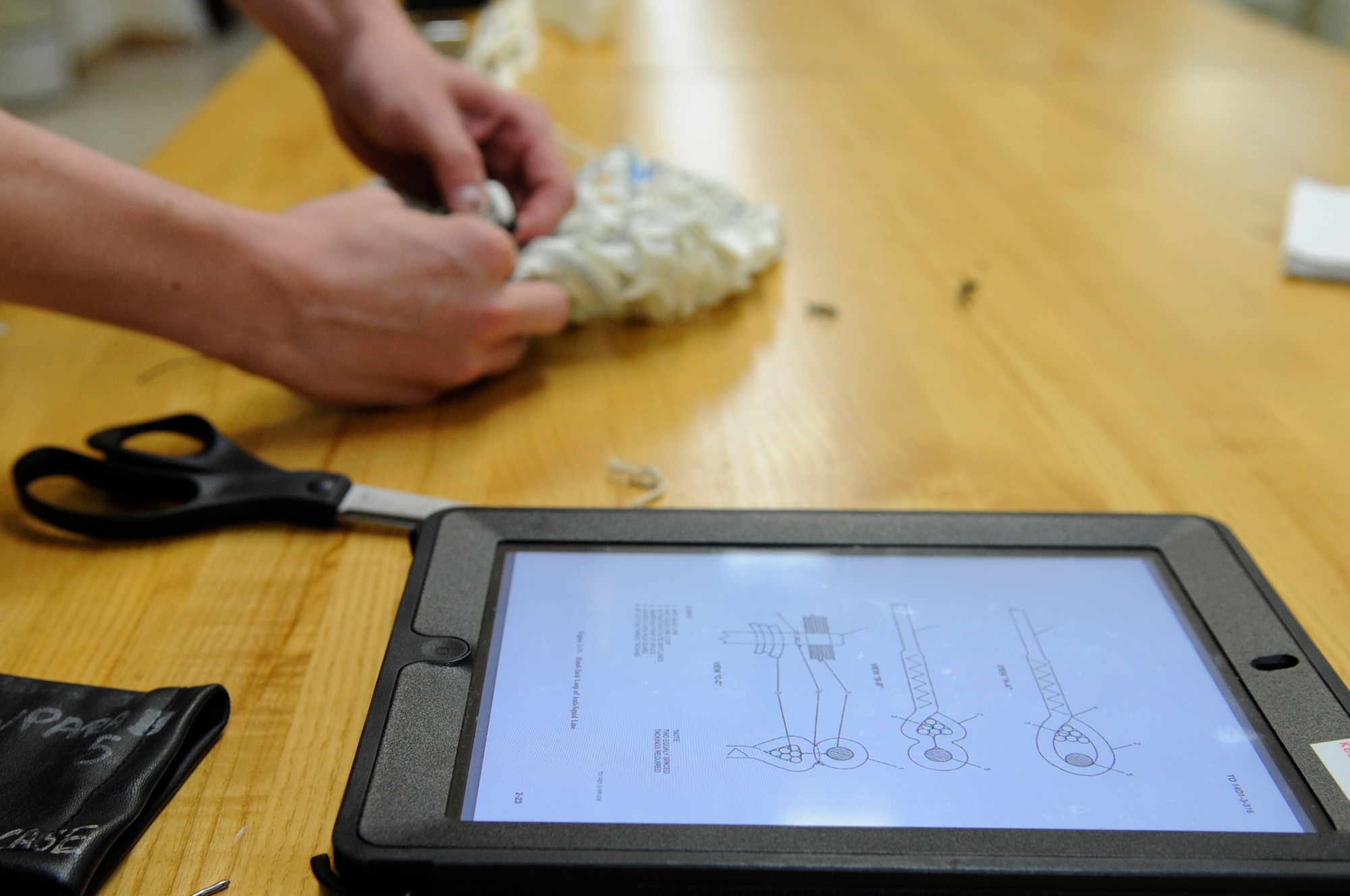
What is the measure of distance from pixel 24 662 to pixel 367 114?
1.68 feet

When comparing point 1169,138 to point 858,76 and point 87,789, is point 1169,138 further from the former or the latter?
point 87,789

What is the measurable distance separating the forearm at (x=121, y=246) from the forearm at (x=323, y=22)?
0.95 feet

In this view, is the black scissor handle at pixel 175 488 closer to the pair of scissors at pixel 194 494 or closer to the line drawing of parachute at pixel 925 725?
the pair of scissors at pixel 194 494

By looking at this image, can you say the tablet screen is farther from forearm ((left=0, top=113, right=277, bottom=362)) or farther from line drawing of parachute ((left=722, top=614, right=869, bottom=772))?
forearm ((left=0, top=113, right=277, bottom=362))

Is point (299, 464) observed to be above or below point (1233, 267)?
below

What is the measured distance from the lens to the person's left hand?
773 millimetres

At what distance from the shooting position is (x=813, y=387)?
70 centimetres

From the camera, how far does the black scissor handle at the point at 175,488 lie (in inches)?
21.3

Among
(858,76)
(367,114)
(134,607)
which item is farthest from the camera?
(858,76)

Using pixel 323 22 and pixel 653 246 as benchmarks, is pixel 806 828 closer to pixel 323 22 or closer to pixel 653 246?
pixel 653 246

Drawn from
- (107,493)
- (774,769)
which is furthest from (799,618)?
(107,493)

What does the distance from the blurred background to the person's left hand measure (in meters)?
2.11

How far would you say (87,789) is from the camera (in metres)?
0.39

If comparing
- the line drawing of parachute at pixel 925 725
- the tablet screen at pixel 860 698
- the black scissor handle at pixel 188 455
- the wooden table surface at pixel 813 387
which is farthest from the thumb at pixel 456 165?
the line drawing of parachute at pixel 925 725
